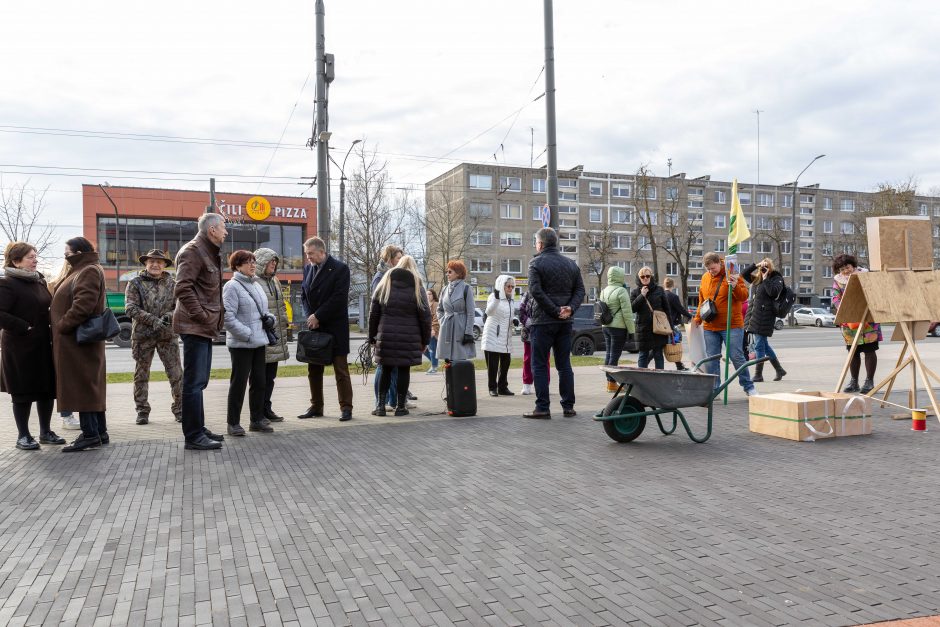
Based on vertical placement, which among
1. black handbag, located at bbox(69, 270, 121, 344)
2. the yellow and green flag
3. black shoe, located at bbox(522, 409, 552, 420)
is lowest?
black shoe, located at bbox(522, 409, 552, 420)

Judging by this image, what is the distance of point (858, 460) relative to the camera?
6.04m

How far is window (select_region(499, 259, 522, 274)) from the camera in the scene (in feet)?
256

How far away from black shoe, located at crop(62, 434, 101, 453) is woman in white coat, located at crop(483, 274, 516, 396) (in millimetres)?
5163

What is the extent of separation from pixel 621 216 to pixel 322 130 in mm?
74092

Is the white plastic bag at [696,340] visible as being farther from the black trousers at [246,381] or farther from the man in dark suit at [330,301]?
the black trousers at [246,381]

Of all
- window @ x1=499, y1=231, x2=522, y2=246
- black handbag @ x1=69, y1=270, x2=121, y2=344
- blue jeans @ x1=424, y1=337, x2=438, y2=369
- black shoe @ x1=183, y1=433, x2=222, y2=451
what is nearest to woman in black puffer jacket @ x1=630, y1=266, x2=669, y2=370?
blue jeans @ x1=424, y1=337, x2=438, y2=369

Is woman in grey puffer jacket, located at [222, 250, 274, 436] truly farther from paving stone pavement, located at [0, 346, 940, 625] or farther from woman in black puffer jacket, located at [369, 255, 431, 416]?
woman in black puffer jacket, located at [369, 255, 431, 416]

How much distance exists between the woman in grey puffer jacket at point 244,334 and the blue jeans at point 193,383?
45cm

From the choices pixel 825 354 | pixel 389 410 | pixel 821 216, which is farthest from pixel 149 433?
pixel 821 216

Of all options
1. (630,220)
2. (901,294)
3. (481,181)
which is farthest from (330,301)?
(630,220)

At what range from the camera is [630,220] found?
86.4 meters

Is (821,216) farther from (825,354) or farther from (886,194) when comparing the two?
(825,354)

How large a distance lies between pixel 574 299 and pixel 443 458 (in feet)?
9.59

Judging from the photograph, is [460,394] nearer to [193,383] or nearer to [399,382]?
[399,382]
